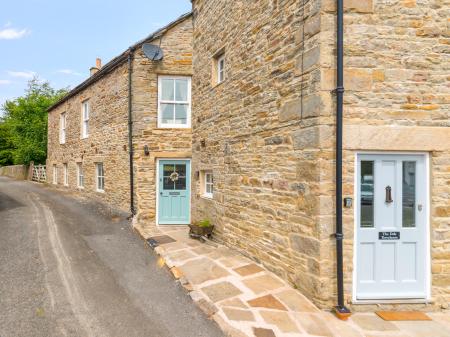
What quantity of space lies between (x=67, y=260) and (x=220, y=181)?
12.4ft

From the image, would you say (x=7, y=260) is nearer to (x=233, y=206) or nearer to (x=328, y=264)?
(x=233, y=206)

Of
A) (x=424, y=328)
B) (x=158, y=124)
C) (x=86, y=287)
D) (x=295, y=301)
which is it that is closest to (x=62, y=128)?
(x=158, y=124)

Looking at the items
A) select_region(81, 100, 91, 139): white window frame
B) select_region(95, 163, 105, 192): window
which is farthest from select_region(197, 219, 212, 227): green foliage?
select_region(81, 100, 91, 139): white window frame

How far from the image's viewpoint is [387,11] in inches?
162

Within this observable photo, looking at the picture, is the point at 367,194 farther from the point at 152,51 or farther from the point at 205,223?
the point at 152,51

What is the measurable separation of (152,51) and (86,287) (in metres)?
7.25

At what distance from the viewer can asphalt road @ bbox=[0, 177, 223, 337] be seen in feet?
11.9

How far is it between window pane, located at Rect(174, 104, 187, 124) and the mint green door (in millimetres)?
1397

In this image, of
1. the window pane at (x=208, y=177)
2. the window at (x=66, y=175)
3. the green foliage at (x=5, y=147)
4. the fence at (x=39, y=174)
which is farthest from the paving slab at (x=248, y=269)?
the green foliage at (x=5, y=147)

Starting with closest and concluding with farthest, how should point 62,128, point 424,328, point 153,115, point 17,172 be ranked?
point 424,328 < point 153,115 < point 62,128 < point 17,172

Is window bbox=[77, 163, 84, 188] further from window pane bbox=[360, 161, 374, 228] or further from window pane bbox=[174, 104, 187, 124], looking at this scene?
window pane bbox=[360, 161, 374, 228]

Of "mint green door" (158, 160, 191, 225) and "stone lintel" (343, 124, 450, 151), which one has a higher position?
"stone lintel" (343, 124, 450, 151)

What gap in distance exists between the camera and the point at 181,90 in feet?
30.7

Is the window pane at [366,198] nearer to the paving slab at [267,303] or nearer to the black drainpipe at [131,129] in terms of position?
the paving slab at [267,303]
